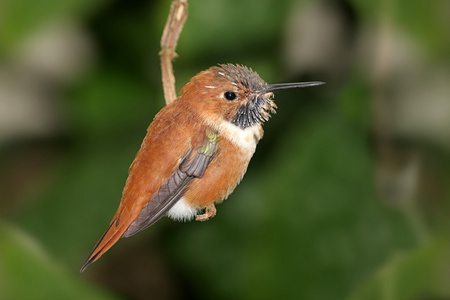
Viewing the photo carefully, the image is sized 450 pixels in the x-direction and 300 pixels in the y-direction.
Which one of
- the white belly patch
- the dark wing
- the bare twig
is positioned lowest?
the white belly patch

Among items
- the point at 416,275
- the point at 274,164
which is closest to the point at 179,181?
the point at 416,275

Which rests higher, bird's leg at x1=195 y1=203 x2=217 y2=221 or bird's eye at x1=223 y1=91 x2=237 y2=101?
bird's eye at x1=223 y1=91 x2=237 y2=101

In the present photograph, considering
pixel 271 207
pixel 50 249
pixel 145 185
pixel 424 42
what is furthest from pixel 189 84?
pixel 50 249

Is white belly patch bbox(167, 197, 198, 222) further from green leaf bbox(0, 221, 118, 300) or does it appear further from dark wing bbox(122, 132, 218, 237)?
green leaf bbox(0, 221, 118, 300)

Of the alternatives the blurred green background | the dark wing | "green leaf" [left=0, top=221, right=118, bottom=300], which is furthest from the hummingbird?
"green leaf" [left=0, top=221, right=118, bottom=300]

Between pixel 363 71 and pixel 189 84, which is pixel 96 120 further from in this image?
pixel 189 84

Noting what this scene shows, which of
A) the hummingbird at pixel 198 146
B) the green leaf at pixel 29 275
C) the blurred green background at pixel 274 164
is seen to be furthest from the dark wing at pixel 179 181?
the green leaf at pixel 29 275
